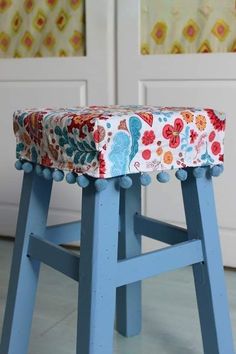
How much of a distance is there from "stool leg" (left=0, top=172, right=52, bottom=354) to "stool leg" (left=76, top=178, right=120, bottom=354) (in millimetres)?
215

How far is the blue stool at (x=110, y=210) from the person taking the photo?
958mm

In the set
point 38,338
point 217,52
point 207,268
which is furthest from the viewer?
point 217,52

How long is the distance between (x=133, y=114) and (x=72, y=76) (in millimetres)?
1032

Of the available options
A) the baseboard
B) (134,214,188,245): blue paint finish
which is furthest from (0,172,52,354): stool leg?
the baseboard

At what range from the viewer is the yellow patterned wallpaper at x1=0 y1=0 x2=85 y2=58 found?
1948 mm

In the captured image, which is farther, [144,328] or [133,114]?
[144,328]

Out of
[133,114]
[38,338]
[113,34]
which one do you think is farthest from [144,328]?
[113,34]

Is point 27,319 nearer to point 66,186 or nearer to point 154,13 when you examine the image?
point 66,186

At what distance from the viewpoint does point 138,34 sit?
72.3 inches

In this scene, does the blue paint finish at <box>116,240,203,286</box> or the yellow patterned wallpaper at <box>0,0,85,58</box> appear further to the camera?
the yellow patterned wallpaper at <box>0,0,85,58</box>

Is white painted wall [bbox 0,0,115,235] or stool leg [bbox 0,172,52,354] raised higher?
white painted wall [bbox 0,0,115,235]

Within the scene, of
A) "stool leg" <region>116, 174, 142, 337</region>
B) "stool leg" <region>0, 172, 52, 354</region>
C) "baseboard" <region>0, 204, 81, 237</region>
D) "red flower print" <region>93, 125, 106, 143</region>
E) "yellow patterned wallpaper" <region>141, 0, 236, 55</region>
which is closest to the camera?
"red flower print" <region>93, 125, 106, 143</region>

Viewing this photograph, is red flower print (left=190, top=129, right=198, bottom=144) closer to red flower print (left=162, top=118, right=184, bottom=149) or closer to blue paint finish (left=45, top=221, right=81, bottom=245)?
red flower print (left=162, top=118, right=184, bottom=149)

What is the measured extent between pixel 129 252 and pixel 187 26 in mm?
830
